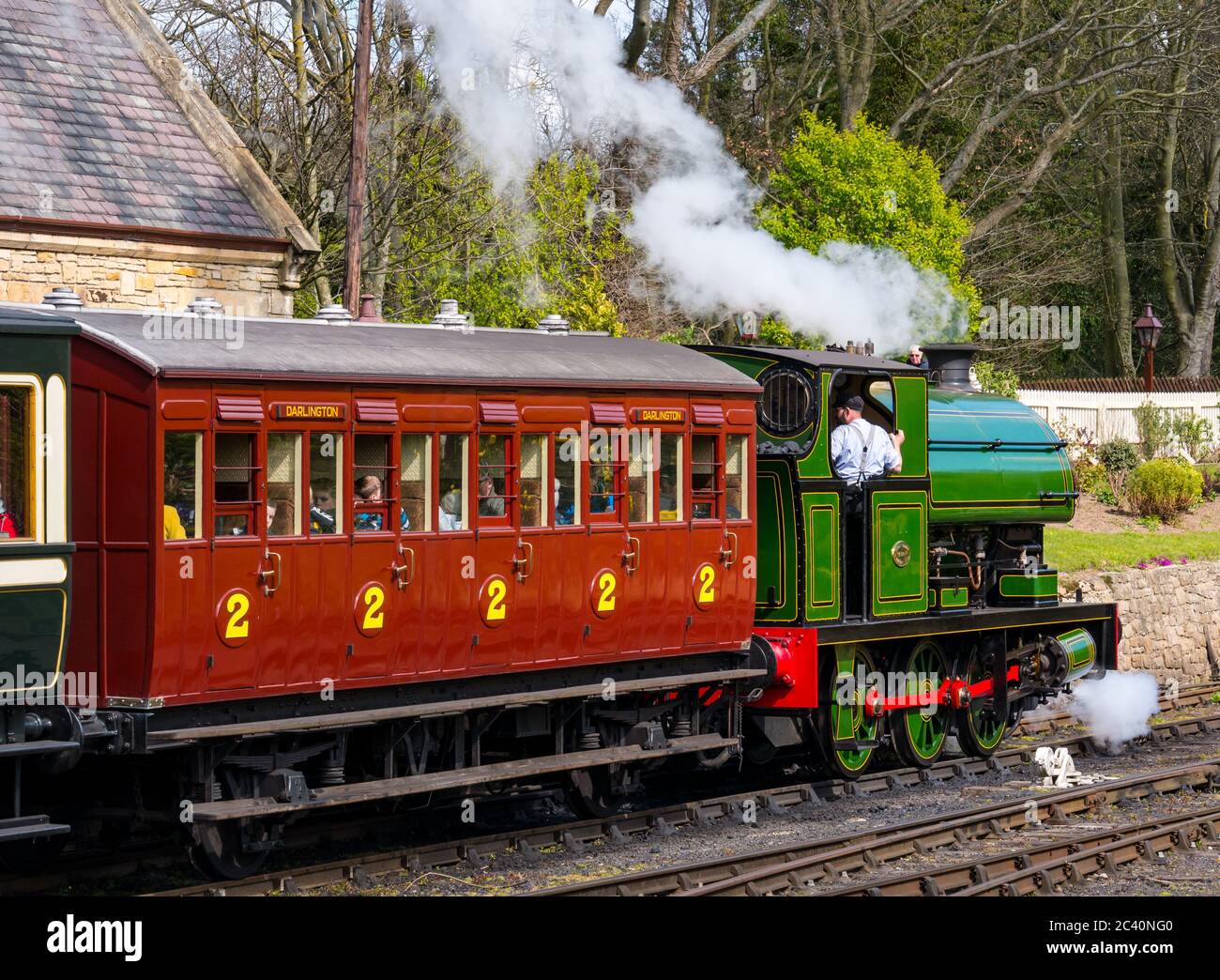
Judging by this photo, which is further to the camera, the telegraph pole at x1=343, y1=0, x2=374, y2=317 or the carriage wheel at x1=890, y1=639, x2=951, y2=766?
Answer: the telegraph pole at x1=343, y1=0, x2=374, y2=317

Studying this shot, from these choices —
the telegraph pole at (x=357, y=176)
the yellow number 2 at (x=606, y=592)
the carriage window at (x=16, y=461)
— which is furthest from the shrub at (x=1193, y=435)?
Answer: the carriage window at (x=16, y=461)

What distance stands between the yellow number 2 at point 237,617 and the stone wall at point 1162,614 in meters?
14.4

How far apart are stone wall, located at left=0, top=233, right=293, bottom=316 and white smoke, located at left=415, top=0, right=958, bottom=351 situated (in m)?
3.69

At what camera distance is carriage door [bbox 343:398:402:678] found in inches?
396

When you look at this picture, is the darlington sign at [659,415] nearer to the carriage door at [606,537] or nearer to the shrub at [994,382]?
the carriage door at [606,537]

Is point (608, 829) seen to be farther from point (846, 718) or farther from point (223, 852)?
point (223, 852)

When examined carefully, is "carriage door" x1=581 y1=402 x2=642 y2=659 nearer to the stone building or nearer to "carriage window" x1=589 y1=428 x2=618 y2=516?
"carriage window" x1=589 y1=428 x2=618 y2=516

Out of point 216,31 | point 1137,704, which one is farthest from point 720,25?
point 1137,704

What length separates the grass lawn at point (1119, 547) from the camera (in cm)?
2325

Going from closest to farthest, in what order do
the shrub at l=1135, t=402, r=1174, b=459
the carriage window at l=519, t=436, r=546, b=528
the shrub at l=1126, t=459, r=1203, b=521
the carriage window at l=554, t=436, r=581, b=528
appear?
the carriage window at l=519, t=436, r=546, b=528, the carriage window at l=554, t=436, r=581, b=528, the shrub at l=1126, t=459, r=1203, b=521, the shrub at l=1135, t=402, r=1174, b=459

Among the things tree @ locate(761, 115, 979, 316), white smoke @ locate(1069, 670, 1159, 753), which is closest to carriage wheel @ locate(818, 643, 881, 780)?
white smoke @ locate(1069, 670, 1159, 753)

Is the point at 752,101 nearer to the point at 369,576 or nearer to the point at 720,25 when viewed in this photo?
the point at 720,25

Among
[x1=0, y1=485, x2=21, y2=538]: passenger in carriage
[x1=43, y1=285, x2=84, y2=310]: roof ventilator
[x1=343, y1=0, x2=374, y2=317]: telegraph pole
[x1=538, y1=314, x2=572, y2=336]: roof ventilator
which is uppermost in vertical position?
[x1=343, y1=0, x2=374, y2=317]: telegraph pole

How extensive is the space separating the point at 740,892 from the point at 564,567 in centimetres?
246
